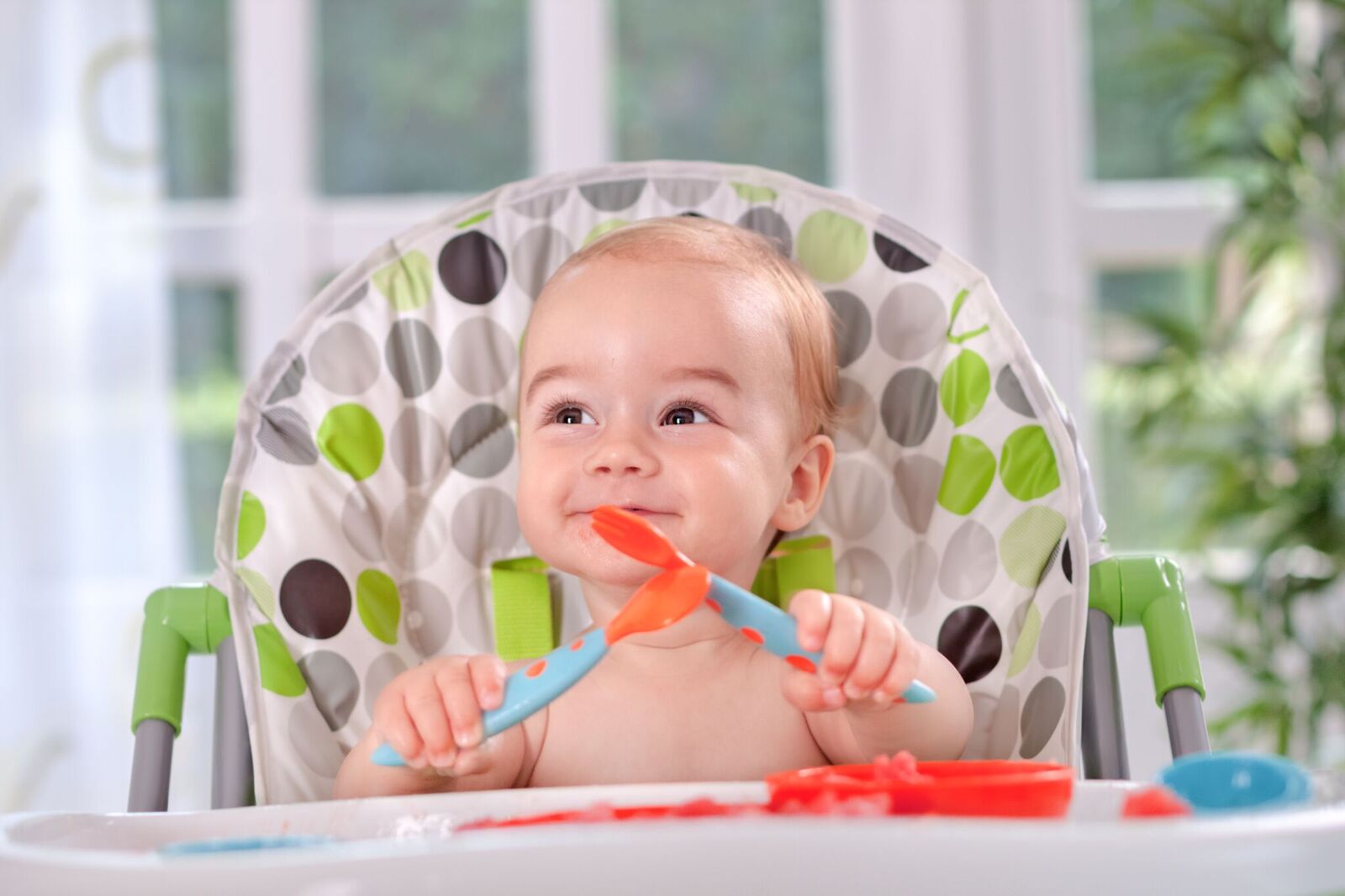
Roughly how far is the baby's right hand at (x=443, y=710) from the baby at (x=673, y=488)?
0.08 meters

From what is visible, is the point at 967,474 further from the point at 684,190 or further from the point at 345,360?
the point at 345,360

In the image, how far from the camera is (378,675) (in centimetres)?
95

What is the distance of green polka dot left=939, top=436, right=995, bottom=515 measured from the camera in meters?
0.96

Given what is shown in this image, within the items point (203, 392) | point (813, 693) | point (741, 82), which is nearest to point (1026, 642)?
point (813, 693)

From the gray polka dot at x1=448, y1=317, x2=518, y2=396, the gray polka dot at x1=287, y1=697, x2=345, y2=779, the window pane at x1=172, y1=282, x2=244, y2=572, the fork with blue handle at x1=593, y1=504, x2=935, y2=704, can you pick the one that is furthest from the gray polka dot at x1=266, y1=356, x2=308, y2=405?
the window pane at x1=172, y1=282, x2=244, y2=572

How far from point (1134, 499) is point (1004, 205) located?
1.67ft

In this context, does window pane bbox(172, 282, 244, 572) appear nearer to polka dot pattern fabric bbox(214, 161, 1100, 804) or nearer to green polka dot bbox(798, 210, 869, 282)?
polka dot pattern fabric bbox(214, 161, 1100, 804)

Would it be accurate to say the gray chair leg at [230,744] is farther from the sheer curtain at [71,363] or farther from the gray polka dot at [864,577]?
the sheer curtain at [71,363]

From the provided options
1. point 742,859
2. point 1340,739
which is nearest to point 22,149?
point 742,859

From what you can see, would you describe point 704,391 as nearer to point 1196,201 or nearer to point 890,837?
point 890,837

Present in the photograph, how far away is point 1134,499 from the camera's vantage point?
2.15 m

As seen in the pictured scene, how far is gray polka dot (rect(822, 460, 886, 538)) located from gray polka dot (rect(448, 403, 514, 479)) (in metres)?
0.25

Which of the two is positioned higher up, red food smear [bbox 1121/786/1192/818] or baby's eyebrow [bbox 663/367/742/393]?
baby's eyebrow [bbox 663/367/742/393]

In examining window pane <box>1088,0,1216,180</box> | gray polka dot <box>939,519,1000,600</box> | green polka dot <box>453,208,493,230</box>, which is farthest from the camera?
window pane <box>1088,0,1216,180</box>
